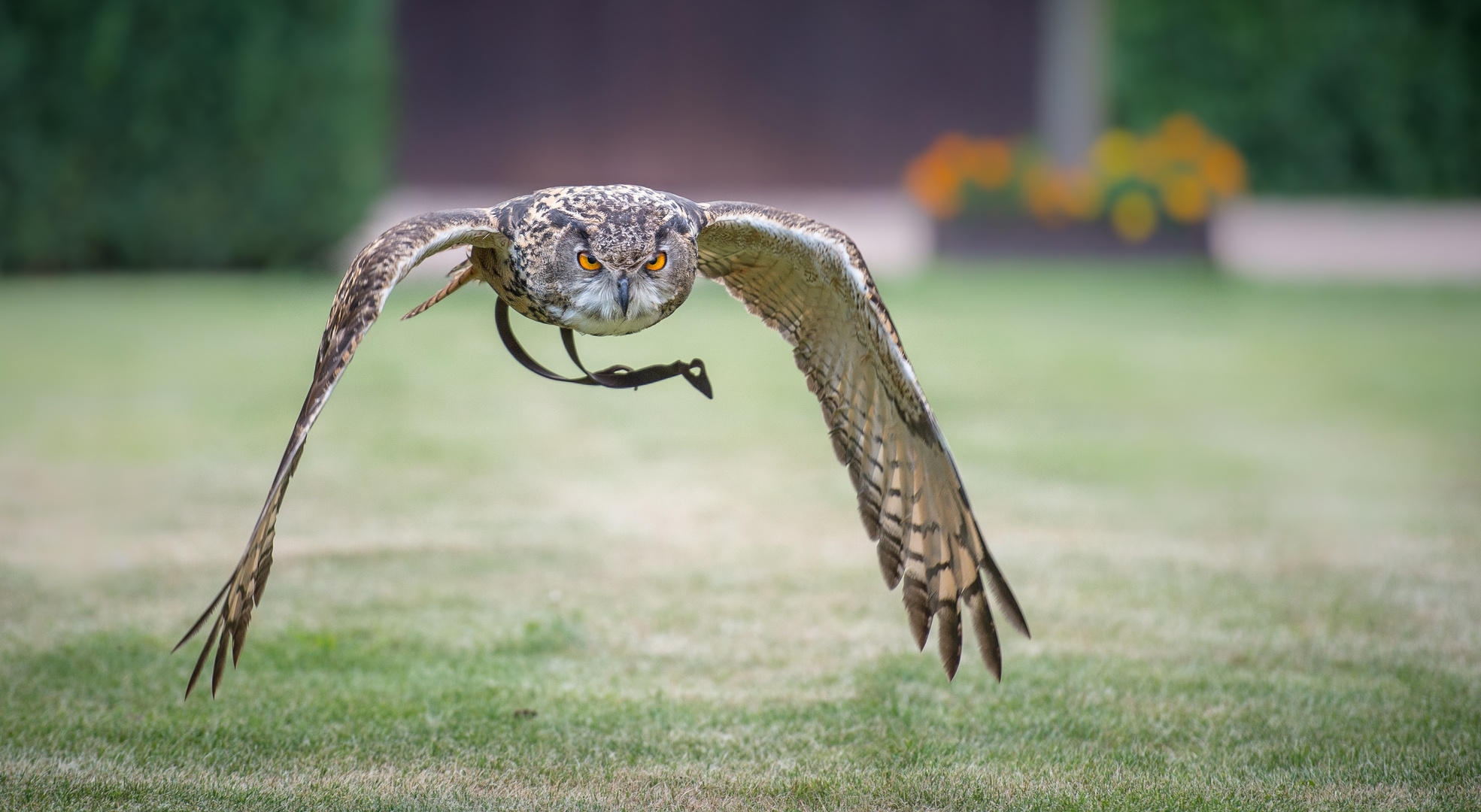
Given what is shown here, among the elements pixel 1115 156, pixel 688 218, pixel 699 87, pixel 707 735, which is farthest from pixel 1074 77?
pixel 707 735

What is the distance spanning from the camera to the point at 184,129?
1163 cm

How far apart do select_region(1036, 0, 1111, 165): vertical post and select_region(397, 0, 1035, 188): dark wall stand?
606mm

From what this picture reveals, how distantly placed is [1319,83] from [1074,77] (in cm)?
288

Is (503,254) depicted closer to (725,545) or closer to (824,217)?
(725,545)

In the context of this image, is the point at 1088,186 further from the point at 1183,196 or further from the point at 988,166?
the point at 988,166

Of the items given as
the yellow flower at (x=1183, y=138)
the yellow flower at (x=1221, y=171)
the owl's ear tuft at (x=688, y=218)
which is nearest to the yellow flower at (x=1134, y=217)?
the yellow flower at (x=1183, y=138)

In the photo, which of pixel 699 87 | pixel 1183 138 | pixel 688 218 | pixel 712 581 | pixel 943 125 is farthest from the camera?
pixel 943 125

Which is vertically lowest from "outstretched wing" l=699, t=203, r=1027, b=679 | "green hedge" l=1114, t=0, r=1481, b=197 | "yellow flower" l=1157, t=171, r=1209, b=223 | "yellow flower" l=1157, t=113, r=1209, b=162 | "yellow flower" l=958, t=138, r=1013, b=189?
"outstretched wing" l=699, t=203, r=1027, b=679

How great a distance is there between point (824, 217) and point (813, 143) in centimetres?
83

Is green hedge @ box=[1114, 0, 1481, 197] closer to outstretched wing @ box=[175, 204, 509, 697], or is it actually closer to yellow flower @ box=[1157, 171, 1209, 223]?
yellow flower @ box=[1157, 171, 1209, 223]

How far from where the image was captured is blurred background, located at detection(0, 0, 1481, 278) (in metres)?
13.1

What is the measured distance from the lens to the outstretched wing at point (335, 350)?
2623mm

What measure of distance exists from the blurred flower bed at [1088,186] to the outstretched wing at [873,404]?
9763mm

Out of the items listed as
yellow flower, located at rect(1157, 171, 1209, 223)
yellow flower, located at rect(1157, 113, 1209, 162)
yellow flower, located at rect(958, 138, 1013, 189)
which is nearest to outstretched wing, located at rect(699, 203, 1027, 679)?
yellow flower, located at rect(958, 138, 1013, 189)
